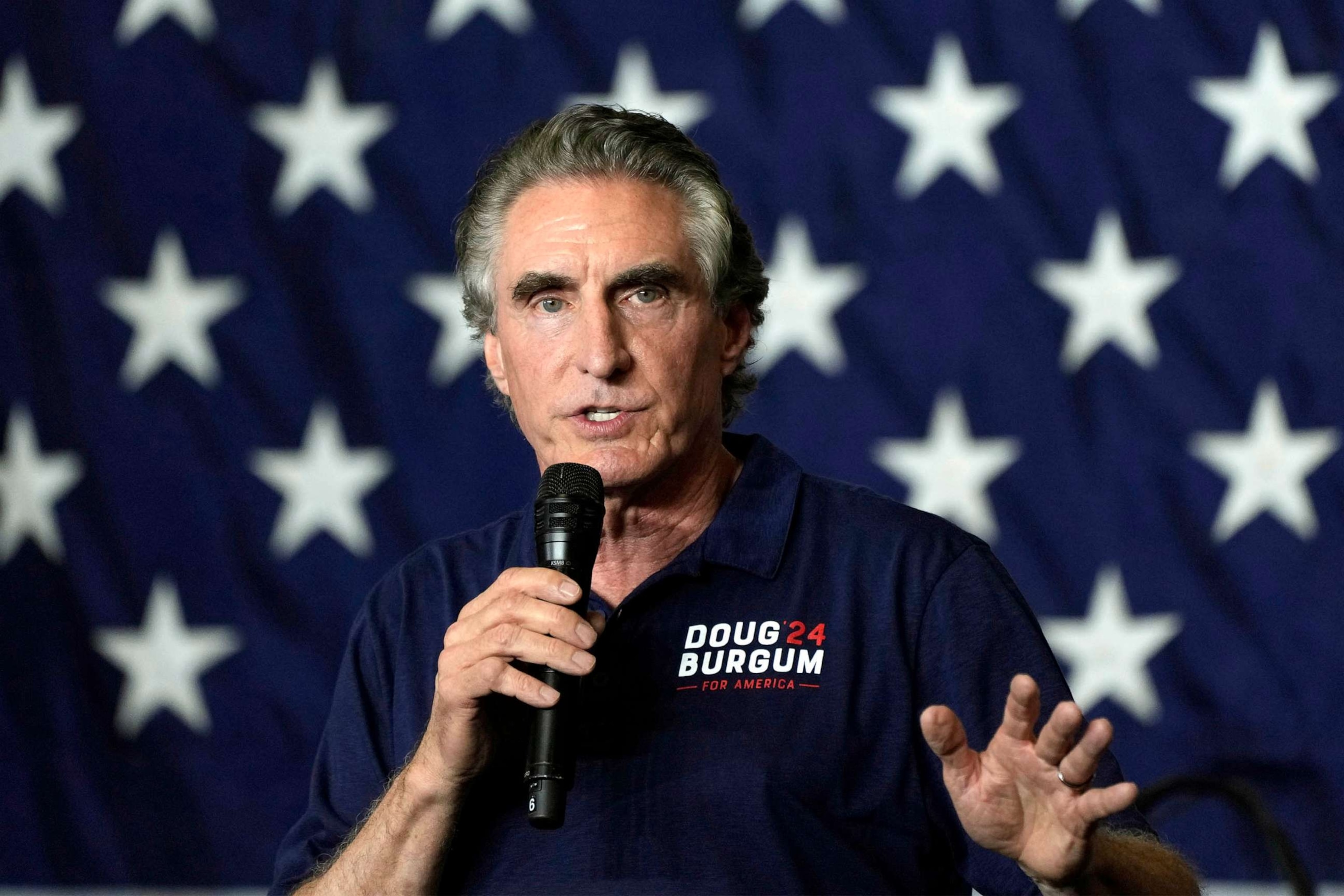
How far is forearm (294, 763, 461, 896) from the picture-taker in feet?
5.58

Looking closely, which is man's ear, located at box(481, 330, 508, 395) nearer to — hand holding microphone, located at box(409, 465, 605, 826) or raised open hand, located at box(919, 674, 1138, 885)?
hand holding microphone, located at box(409, 465, 605, 826)

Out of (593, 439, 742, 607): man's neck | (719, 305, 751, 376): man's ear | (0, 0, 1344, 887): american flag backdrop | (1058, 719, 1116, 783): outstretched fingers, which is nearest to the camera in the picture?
(1058, 719, 1116, 783): outstretched fingers

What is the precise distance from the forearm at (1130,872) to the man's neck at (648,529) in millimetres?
644

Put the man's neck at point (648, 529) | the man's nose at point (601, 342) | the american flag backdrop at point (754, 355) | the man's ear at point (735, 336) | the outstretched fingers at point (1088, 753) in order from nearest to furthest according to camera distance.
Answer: the outstretched fingers at point (1088, 753) < the man's nose at point (601, 342) < the man's neck at point (648, 529) < the man's ear at point (735, 336) < the american flag backdrop at point (754, 355)

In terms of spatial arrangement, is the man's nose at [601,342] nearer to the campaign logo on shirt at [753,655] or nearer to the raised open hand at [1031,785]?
the campaign logo on shirt at [753,655]

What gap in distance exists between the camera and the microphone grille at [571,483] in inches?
63.7

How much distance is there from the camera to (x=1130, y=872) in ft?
5.14

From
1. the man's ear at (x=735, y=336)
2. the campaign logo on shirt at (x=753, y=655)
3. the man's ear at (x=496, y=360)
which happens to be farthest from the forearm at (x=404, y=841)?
the man's ear at (x=735, y=336)

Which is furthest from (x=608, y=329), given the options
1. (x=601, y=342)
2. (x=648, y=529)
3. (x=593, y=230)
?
(x=648, y=529)

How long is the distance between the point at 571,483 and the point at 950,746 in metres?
0.49

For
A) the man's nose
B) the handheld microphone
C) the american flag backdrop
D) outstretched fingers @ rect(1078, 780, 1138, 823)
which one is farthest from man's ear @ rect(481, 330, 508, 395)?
the american flag backdrop

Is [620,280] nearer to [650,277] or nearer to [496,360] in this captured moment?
[650,277]

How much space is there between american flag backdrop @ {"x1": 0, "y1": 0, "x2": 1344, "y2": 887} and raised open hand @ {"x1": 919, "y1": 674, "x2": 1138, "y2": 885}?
179cm

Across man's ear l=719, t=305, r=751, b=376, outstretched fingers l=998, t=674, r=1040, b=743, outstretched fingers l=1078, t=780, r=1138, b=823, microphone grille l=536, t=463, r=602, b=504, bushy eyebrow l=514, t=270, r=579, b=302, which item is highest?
man's ear l=719, t=305, r=751, b=376
